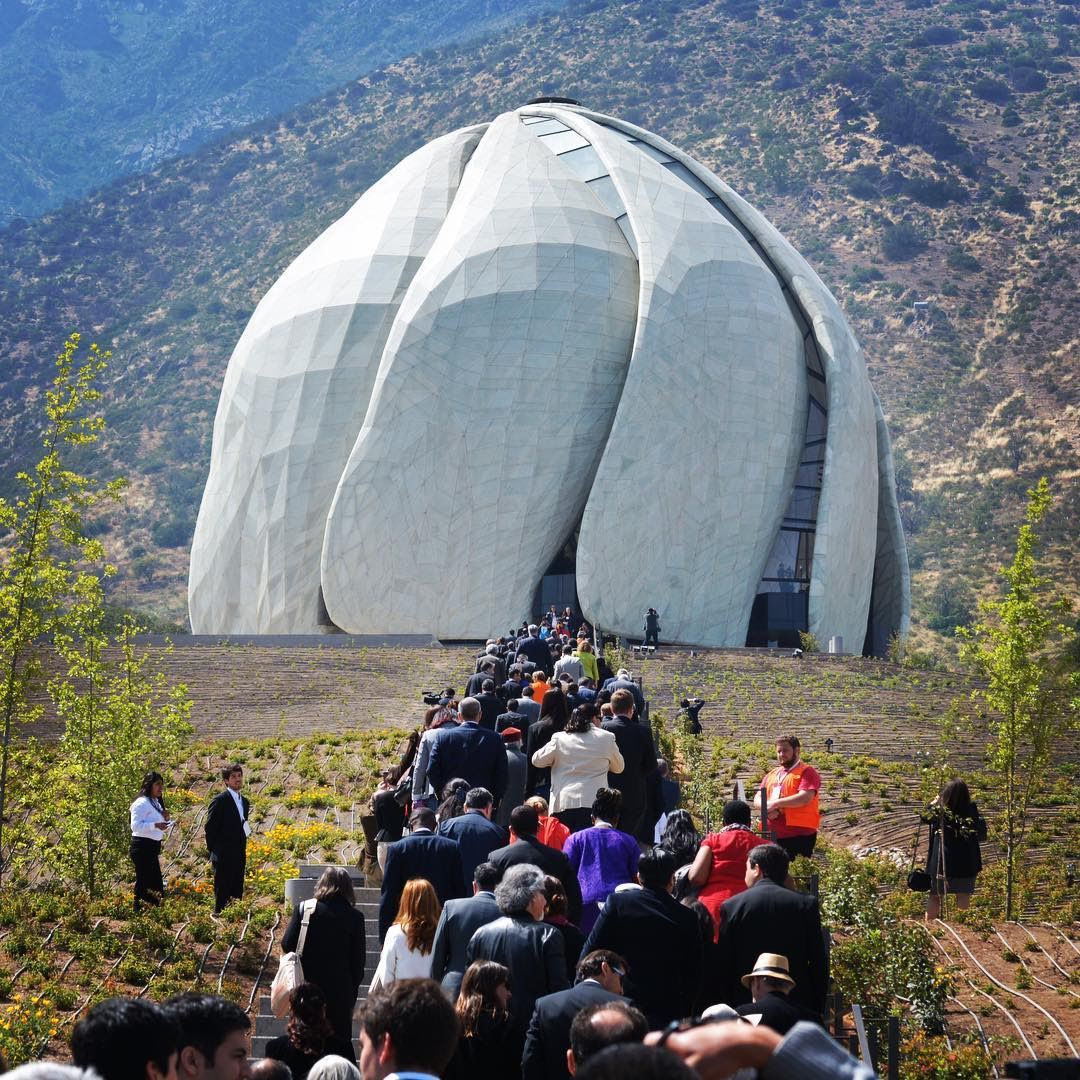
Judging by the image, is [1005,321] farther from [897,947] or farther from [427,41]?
[427,41]

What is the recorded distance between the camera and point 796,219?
105 metres

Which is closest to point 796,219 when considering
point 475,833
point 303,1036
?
point 475,833

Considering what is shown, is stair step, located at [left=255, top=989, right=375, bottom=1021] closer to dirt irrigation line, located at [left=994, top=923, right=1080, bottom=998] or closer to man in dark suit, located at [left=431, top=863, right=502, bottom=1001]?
man in dark suit, located at [left=431, top=863, right=502, bottom=1001]

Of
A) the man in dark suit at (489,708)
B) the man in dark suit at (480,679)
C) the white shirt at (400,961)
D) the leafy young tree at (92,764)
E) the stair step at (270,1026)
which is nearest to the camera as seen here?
the white shirt at (400,961)

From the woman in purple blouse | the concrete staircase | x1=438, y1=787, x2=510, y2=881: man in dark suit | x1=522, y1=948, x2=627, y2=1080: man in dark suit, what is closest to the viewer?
x1=522, y1=948, x2=627, y2=1080: man in dark suit

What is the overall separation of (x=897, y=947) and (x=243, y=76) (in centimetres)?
18896

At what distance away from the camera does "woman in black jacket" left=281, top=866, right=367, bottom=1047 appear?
24.7 feet

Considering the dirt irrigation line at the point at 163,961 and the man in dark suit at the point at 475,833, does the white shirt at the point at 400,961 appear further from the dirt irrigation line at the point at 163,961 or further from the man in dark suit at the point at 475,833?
the dirt irrigation line at the point at 163,961

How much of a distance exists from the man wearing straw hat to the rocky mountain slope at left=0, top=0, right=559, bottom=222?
570 feet

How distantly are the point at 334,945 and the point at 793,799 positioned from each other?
372 cm

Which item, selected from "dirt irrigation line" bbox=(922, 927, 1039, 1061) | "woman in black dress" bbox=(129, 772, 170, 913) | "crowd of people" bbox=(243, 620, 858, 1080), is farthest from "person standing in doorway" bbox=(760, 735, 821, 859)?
"woman in black dress" bbox=(129, 772, 170, 913)

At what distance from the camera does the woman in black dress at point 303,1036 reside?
652 cm

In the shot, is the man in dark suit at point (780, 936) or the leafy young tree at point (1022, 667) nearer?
the man in dark suit at point (780, 936)

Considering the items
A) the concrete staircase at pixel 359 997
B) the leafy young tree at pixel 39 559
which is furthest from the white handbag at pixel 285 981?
the leafy young tree at pixel 39 559
